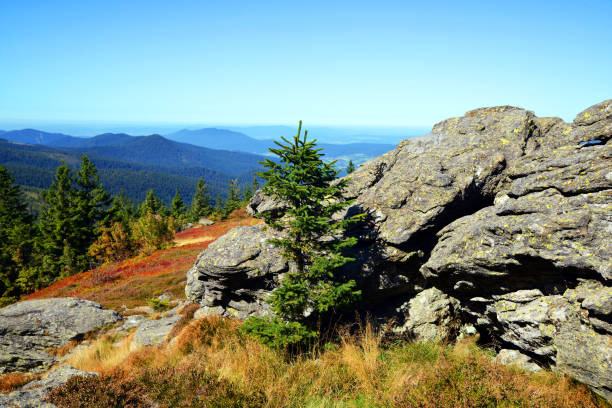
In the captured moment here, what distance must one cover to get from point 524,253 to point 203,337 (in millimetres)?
10281

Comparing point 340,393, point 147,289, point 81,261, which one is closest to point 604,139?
point 340,393

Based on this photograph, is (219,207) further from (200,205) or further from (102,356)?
(102,356)

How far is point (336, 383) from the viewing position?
6973 millimetres

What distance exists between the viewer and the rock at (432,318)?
10.2 metres

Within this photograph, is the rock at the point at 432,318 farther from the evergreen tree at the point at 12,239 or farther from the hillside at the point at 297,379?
the evergreen tree at the point at 12,239

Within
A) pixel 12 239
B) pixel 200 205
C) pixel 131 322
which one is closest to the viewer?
pixel 131 322

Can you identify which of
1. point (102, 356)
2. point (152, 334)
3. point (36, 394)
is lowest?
point (102, 356)

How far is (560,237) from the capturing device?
23.8 feet

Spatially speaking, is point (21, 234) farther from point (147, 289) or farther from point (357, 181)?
point (357, 181)

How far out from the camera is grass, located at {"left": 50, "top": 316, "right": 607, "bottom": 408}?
221 inches

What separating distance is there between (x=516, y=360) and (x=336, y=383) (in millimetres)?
5224

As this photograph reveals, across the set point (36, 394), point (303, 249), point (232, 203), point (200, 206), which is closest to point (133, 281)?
point (36, 394)

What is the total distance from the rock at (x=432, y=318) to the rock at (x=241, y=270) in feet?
16.4

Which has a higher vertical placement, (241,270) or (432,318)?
(241,270)
